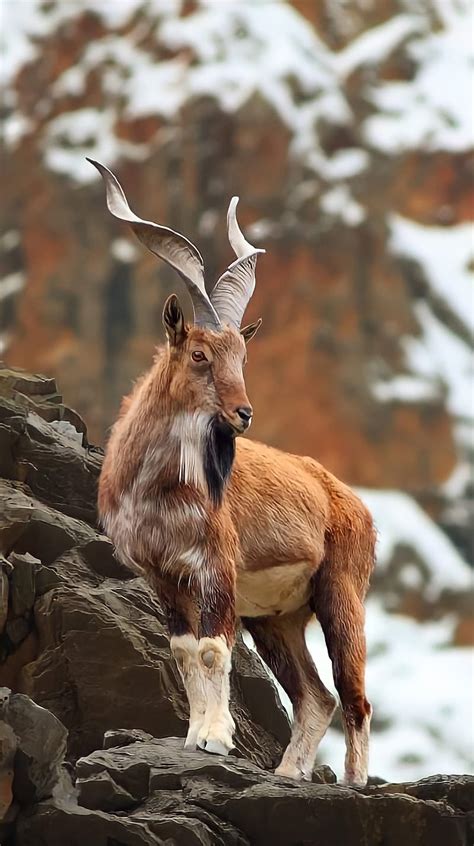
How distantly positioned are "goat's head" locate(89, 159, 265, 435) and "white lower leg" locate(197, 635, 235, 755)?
132 centimetres

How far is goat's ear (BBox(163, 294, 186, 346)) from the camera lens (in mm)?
9969

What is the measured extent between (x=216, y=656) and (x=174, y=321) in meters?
2.10

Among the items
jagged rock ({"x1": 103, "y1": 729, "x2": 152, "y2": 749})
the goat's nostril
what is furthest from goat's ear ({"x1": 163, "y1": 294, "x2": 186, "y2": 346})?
jagged rock ({"x1": 103, "y1": 729, "x2": 152, "y2": 749})

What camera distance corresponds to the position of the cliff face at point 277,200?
38.0 metres

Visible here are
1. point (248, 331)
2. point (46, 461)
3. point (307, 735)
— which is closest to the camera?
point (248, 331)

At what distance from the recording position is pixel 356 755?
10.5 metres

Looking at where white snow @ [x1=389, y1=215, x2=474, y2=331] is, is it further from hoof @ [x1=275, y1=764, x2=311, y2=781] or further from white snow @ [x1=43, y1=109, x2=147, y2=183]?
hoof @ [x1=275, y1=764, x2=311, y2=781]

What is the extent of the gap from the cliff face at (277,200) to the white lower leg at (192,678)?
2664cm

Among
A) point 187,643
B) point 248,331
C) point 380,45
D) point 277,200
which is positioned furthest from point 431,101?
point 187,643

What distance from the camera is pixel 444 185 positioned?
135 feet

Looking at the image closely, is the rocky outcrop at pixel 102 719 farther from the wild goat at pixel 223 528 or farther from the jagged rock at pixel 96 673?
the wild goat at pixel 223 528

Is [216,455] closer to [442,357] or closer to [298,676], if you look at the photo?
[298,676]

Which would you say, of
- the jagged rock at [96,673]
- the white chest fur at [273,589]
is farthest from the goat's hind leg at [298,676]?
the jagged rock at [96,673]

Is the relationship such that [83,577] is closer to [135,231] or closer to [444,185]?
[135,231]
